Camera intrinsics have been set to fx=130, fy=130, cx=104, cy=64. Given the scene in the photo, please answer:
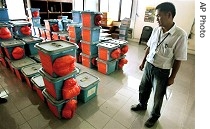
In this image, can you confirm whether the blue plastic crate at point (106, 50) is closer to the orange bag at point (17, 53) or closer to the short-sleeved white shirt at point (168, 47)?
the short-sleeved white shirt at point (168, 47)

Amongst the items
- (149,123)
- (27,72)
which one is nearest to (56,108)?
(27,72)

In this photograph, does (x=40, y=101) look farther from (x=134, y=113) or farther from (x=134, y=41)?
(x=134, y=41)

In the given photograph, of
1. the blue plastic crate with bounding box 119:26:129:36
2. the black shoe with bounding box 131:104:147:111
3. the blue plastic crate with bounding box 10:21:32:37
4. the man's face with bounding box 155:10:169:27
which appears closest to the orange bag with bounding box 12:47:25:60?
the blue plastic crate with bounding box 10:21:32:37

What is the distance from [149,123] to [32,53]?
9.69 feet

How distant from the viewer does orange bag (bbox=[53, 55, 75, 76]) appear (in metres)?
1.50

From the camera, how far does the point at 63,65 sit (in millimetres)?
1533

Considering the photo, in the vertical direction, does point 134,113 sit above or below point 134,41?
below

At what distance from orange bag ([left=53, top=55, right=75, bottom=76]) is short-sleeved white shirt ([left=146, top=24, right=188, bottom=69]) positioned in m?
0.99

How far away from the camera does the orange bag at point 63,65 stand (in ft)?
4.93

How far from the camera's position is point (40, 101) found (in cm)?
218

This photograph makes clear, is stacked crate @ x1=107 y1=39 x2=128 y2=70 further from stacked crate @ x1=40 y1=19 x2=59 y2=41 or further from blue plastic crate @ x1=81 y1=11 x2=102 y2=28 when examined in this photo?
stacked crate @ x1=40 y1=19 x2=59 y2=41
